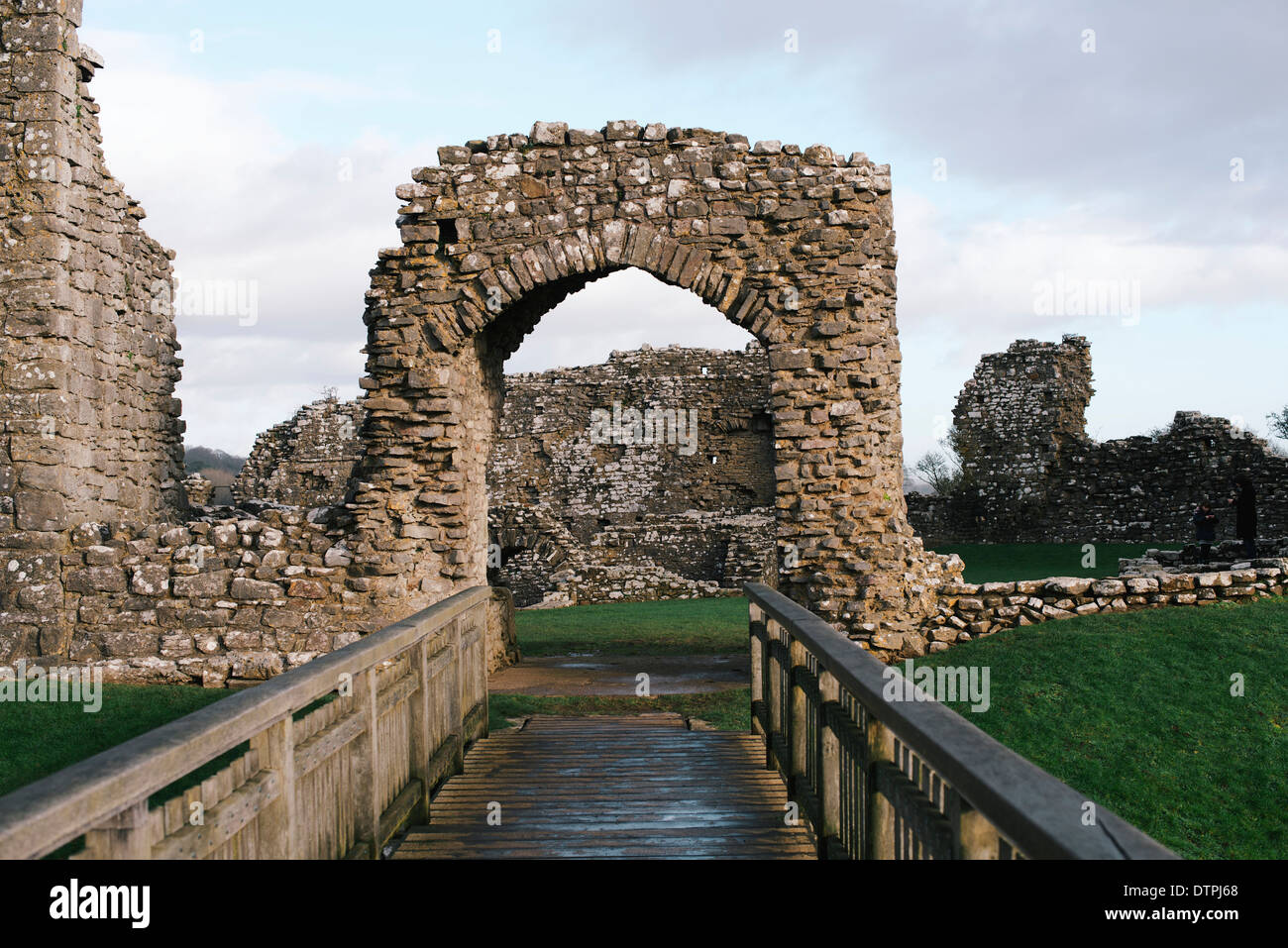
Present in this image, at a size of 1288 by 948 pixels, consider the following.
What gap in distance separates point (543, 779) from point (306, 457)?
2366cm

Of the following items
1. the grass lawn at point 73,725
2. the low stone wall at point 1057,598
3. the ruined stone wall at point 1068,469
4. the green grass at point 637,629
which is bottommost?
the green grass at point 637,629

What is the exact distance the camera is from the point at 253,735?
2.96 m

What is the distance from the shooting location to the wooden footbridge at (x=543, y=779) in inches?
80.0

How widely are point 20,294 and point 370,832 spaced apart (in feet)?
26.7

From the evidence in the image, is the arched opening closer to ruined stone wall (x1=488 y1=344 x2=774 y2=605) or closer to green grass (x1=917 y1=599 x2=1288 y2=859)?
ruined stone wall (x1=488 y1=344 x2=774 y2=605)

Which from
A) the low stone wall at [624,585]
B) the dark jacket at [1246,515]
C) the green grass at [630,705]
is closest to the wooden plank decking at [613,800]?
the green grass at [630,705]

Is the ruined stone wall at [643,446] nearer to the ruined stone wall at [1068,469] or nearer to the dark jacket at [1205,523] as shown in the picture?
the ruined stone wall at [1068,469]

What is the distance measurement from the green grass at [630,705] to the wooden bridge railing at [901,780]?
2537 mm

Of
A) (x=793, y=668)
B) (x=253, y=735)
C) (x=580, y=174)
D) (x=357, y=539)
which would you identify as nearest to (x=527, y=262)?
(x=580, y=174)

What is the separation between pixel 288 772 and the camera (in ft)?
10.4

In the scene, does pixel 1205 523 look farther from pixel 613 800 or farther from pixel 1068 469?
pixel 613 800

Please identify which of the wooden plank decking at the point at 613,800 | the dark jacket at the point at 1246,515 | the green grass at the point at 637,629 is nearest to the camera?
the wooden plank decking at the point at 613,800
